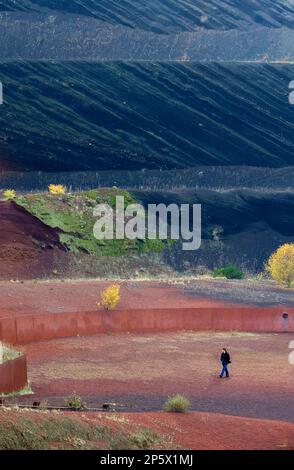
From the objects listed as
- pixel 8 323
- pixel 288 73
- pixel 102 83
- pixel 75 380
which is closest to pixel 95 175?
pixel 102 83

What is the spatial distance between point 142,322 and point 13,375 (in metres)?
16.7

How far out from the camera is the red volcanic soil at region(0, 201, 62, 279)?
214ft

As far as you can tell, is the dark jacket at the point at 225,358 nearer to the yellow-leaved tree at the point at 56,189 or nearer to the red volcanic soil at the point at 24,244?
the red volcanic soil at the point at 24,244

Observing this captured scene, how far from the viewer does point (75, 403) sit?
34.9 metres

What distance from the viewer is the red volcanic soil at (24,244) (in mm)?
65188

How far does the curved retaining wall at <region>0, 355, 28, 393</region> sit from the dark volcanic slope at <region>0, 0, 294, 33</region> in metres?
75.1

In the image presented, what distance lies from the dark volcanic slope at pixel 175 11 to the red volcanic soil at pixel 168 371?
64.0 metres

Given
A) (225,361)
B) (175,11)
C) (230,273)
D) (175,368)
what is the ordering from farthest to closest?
(175,11) → (230,273) → (175,368) → (225,361)

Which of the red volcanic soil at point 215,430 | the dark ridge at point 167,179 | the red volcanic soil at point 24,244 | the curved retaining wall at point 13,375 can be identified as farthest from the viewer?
the dark ridge at point 167,179

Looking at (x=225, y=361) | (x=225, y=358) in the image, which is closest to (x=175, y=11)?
(x=225, y=361)

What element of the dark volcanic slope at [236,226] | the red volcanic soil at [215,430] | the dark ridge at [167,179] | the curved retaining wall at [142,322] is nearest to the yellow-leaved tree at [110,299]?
the curved retaining wall at [142,322]

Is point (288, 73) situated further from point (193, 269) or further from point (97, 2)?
point (193, 269)

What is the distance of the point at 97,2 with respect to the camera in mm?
118438

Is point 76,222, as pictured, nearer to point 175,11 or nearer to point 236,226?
point 236,226
